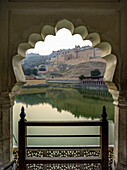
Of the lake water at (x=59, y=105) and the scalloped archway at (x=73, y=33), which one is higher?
the scalloped archway at (x=73, y=33)

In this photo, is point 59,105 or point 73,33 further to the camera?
point 59,105

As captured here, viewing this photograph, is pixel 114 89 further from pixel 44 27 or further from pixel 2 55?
pixel 2 55

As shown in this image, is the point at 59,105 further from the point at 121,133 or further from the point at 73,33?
the point at 73,33

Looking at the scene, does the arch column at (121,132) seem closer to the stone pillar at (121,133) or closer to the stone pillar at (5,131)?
the stone pillar at (121,133)

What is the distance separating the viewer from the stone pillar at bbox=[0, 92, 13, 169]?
61.6 inches

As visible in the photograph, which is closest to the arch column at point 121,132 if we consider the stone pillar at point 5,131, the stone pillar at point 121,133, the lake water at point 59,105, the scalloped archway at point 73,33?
the stone pillar at point 121,133

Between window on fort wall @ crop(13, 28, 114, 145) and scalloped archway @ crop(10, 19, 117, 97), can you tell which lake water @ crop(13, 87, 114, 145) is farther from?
scalloped archway @ crop(10, 19, 117, 97)

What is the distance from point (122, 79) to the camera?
1.59 metres

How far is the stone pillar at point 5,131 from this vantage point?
156cm

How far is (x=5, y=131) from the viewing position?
62.4 inches

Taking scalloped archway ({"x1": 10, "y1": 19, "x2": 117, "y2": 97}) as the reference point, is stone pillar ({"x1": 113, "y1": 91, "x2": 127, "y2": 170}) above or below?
below

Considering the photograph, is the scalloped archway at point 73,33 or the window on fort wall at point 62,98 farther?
the window on fort wall at point 62,98

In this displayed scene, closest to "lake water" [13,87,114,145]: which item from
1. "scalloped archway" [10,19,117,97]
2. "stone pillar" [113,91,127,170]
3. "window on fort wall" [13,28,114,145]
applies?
"window on fort wall" [13,28,114,145]

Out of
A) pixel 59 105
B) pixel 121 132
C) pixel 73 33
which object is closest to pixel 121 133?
pixel 121 132
